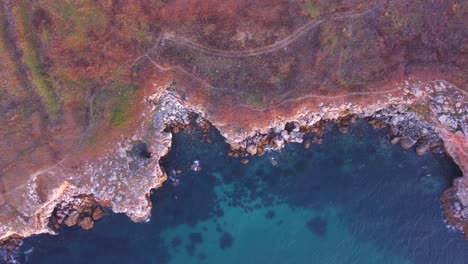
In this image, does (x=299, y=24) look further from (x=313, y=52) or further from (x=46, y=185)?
(x=46, y=185)

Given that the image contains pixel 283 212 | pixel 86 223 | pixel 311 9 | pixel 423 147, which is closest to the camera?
pixel 311 9

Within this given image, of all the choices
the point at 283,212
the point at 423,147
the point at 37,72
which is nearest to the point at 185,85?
the point at 37,72

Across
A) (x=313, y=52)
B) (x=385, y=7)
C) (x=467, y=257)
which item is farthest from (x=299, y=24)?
(x=467, y=257)

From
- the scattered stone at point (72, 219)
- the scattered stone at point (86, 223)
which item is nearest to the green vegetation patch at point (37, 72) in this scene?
the scattered stone at point (72, 219)

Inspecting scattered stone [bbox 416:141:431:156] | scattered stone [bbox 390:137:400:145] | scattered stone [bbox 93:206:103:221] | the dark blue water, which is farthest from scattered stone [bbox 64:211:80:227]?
scattered stone [bbox 416:141:431:156]

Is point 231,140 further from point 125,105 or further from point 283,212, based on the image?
point 125,105

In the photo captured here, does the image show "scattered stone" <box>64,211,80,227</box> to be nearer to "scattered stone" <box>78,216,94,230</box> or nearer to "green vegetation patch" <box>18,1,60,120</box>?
"scattered stone" <box>78,216,94,230</box>

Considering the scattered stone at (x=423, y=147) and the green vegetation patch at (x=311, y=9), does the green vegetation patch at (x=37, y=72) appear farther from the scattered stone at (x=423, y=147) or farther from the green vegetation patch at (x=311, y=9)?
the scattered stone at (x=423, y=147)
